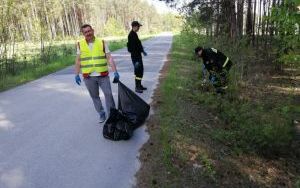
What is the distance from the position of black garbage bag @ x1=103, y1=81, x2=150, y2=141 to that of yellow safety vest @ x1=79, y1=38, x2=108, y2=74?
505 mm

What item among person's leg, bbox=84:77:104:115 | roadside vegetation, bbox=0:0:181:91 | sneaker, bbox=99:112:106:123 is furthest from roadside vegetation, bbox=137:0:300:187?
roadside vegetation, bbox=0:0:181:91

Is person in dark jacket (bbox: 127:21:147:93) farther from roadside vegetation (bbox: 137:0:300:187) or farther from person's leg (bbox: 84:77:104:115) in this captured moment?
person's leg (bbox: 84:77:104:115)

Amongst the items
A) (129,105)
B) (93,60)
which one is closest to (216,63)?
(129,105)

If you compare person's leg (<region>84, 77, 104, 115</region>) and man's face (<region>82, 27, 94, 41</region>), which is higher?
man's face (<region>82, 27, 94, 41</region>)

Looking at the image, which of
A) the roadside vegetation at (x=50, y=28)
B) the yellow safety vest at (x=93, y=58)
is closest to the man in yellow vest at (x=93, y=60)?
the yellow safety vest at (x=93, y=58)

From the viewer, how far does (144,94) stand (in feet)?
33.9

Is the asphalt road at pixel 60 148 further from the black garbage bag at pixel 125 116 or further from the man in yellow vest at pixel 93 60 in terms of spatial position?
the man in yellow vest at pixel 93 60

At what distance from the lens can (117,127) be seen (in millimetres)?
6562

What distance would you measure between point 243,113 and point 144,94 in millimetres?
2981

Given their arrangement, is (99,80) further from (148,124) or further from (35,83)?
(35,83)

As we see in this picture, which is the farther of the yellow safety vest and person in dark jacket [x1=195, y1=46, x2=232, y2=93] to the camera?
person in dark jacket [x1=195, y1=46, x2=232, y2=93]

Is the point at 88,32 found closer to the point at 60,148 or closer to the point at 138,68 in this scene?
the point at 60,148

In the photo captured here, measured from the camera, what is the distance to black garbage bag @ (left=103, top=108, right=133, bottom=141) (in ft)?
21.4

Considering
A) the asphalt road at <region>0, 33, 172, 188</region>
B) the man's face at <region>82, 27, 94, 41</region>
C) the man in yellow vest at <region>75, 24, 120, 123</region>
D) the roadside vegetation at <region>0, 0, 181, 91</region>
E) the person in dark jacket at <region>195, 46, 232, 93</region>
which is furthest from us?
the roadside vegetation at <region>0, 0, 181, 91</region>
